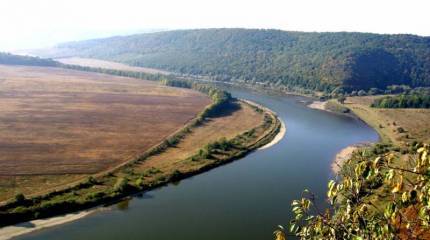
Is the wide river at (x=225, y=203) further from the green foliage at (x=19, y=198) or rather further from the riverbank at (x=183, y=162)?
the green foliage at (x=19, y=198)

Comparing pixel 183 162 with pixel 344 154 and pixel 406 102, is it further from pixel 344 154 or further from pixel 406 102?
pixel 406 102

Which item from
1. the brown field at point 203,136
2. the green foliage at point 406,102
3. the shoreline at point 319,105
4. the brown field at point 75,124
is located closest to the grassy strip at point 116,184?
the brown field at point 203,136

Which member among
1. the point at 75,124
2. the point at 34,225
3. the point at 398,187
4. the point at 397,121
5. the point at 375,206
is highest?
the point at 398,187

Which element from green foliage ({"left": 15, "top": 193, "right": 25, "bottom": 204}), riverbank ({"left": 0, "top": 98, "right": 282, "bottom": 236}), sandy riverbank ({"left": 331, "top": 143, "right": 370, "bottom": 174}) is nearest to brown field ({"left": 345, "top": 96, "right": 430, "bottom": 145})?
sandy riverbank ({"left": 331, "top": 143, "right": 370, "bottom": 174})

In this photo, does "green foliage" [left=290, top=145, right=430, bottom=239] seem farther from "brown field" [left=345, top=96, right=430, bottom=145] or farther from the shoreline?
the shoreline

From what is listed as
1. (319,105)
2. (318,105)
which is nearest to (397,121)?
(319,105)

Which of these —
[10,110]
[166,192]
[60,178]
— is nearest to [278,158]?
[166,192]

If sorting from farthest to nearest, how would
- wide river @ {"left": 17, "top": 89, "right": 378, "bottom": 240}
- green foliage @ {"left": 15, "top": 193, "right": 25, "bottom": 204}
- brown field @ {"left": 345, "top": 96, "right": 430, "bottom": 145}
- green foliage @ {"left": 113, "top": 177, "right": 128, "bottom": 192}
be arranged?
1. brown field @ {"left": 345, "top": 96, "right": 430, "bottom": 145}
2. green foliage @ {"left": 113, "top": 177, "right": 128, "bottom": 192}
3. green foliage @ {"left": 15, "top": 193, "right": 25, "bottom": 204}
4. wide river @ {"left": 17, "top": 89, "right": 378, "bottom": 240}
